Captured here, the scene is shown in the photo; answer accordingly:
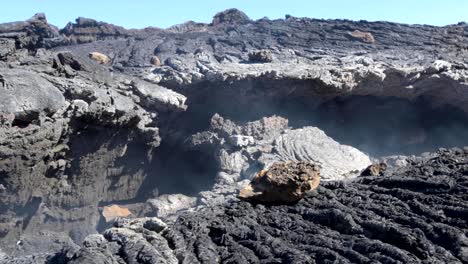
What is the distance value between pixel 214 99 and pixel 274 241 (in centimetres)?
682

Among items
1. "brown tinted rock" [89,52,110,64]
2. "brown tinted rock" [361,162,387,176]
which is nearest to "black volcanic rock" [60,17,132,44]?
"brown tinted rock" [89,52,110,64]

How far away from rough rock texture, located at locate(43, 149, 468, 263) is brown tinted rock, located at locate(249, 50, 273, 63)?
6121 mm

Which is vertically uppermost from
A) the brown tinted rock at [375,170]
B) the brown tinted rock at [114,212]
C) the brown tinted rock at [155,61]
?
the brown tinted rock at [155,61]

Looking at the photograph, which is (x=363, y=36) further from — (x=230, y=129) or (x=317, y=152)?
(x=230, y=129)

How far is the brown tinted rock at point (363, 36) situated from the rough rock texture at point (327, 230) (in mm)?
7301

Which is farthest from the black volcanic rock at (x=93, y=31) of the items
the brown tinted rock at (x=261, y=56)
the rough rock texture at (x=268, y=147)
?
the rough rock texture at (x=268, y=147)

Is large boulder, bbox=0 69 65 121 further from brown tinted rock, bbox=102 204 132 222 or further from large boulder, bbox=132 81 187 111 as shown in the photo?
brown tinted rock, bbox=102 204 132 222

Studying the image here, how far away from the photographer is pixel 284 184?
4012 millimetres

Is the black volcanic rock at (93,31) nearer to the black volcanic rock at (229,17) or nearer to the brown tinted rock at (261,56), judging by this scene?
the black volcanic rock at (229,17)

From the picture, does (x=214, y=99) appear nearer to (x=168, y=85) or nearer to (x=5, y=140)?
(x=168, y=85)

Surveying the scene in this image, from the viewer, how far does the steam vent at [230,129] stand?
3965mm

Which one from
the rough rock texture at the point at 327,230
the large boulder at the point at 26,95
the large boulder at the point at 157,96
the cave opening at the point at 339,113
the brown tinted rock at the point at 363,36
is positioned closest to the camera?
the rough rock texture at the point at 327,230

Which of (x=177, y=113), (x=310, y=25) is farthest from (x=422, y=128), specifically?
(x=177, y=113)

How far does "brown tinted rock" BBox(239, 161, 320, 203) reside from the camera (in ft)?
13.2
